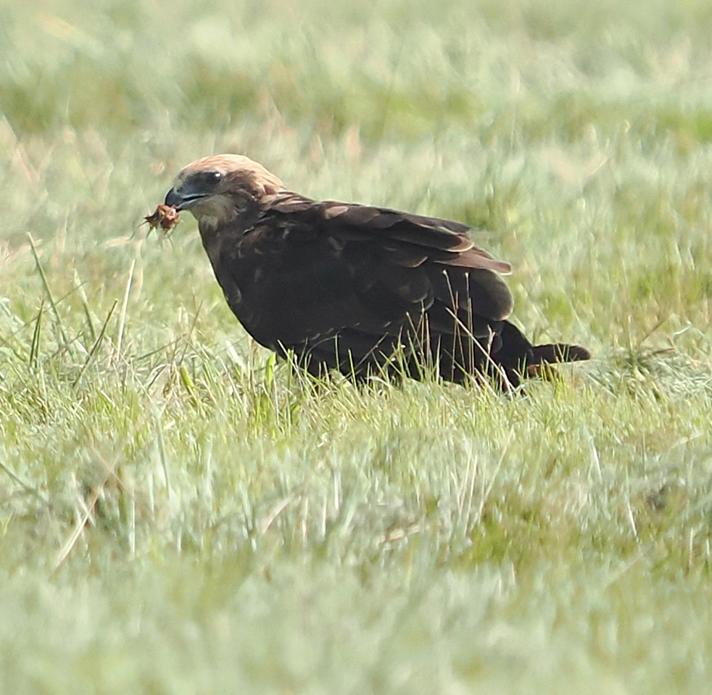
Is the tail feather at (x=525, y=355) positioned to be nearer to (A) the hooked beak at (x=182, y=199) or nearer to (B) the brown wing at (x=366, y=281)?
(B) the brown wing at (x=366, y=281)

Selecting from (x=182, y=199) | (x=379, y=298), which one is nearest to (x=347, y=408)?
(x=379, y=298)

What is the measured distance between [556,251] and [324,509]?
323cm

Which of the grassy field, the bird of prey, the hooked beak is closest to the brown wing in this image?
the bird of prey

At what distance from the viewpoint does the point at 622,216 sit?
22.0 feet

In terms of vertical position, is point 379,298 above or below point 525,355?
above

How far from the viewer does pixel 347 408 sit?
4.27 meters

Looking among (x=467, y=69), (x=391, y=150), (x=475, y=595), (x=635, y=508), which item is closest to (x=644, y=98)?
(x=467, y=69)

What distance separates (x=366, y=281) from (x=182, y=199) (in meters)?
0.85

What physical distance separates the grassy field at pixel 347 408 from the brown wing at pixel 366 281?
0.21 meters

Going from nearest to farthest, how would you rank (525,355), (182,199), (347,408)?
(347,408) → (525,355) → (182,199)

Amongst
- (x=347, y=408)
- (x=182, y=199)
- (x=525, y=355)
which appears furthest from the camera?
(x=182, y=199)

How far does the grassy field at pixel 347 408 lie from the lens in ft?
8.88

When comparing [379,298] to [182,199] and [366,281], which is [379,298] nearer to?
[366,281]

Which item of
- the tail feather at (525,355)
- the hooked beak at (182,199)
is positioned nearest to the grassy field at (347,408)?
the tail feather at (525,355)
